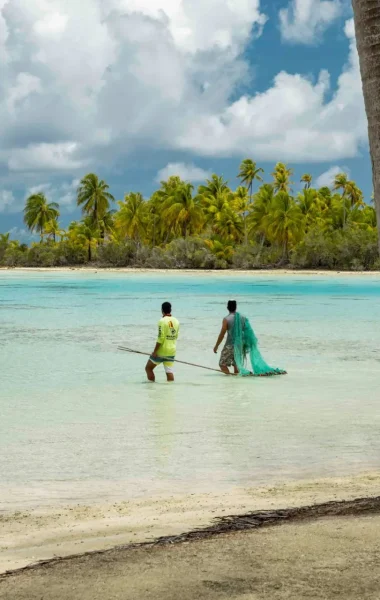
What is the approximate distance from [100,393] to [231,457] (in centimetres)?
556

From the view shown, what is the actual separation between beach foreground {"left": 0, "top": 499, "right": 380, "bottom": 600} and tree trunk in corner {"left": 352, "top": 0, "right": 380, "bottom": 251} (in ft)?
6.26

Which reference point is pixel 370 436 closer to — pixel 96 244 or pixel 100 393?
pixel 100 393

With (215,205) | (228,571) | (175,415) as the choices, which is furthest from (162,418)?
(215,205)

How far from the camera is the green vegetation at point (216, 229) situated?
80625mm

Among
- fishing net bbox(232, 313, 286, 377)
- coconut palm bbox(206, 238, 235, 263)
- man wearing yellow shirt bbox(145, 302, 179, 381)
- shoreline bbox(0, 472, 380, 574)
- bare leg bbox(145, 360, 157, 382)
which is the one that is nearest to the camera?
shoreline bbox(0, 472, 380, 574)

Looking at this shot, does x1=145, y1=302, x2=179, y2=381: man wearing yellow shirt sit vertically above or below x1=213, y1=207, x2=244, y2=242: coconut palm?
below

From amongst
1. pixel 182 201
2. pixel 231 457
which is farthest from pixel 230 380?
pixel 182 201

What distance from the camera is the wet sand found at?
3840 mm

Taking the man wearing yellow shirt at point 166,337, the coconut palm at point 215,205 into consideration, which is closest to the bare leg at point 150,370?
the man wearing yellow shirt at point 166,337

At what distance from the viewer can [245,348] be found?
14.3 m

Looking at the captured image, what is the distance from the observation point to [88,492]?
24.7ft

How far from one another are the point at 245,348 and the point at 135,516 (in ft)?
27.0

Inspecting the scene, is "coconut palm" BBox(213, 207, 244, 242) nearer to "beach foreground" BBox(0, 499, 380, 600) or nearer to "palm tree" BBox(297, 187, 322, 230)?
"palm tree" BBox(297, 187, 322, 230)

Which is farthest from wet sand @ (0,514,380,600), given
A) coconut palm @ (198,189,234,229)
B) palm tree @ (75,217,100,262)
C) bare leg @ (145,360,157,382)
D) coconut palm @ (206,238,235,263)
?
palm tree @ (75,217,100,262)
